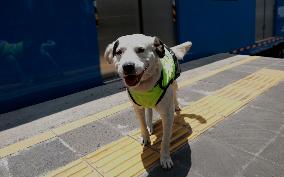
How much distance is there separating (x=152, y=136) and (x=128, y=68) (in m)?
1.66

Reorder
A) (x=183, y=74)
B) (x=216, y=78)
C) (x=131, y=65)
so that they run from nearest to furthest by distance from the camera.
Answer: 1. (x=131, y=65)
2. (x=216, y=78)
3. (x=183, y=74)

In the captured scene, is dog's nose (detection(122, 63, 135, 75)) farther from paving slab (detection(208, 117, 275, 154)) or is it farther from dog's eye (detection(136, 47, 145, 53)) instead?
paving slab (detection(208, 117, 275, 154))

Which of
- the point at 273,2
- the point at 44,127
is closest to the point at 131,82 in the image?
the point at 44,127

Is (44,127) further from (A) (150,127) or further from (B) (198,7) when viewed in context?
(B) (198,7)

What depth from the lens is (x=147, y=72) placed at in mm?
2980

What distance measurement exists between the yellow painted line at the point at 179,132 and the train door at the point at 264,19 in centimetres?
679

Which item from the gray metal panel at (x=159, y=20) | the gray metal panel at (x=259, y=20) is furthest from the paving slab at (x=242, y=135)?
the gray metal panel at (x=259, y=20)

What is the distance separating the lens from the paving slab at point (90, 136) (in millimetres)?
3859

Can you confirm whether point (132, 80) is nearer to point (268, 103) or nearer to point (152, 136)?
point (152, 136)

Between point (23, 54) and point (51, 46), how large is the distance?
565mm

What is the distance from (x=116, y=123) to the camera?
14.9ft

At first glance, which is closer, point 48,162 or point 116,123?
point 48,162

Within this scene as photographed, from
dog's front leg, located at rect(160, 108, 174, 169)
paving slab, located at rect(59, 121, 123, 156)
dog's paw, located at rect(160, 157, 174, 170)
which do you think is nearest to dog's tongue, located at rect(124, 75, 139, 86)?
dog's front leg, located at rect(160, 108, 174, 169)

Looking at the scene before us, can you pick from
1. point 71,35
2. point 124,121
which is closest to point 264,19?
point 71,35
